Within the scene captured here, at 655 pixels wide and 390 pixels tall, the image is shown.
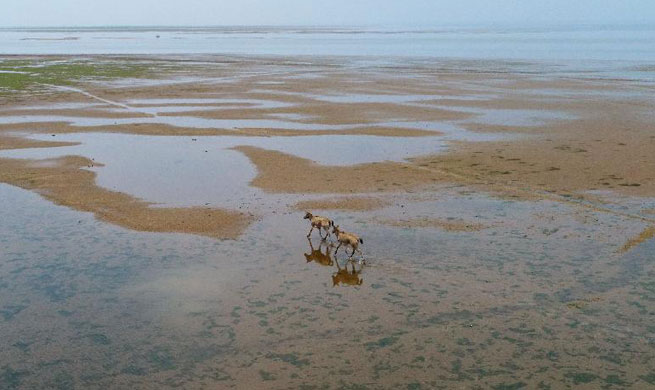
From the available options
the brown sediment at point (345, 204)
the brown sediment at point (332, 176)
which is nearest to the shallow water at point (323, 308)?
the brown sediment at point (345, 204)

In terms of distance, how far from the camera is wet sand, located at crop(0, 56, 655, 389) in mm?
10258

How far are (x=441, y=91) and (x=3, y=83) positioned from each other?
35335 millimetres

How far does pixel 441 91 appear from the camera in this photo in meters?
48.6

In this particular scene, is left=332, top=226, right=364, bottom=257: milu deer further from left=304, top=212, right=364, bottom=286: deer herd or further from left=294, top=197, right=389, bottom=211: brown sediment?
left=294, top=197, right=389, bottom=211: brown sediment

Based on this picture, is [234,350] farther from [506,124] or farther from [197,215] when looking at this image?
[506,124]

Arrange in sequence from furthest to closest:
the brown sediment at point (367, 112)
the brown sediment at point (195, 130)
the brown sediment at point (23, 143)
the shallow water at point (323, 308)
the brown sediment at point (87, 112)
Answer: the brown sediment at point (87, 112), the brown sediment at point (367, 112), the brown sediment at point (195, 130), the brown sediment at point (23, 143), the shallow water at point (323, 308)

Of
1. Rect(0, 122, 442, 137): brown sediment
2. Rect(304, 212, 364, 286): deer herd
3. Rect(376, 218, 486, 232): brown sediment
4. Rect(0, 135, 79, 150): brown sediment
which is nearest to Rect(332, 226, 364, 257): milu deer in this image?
Rect(304, 212, 364, 286): deer herd

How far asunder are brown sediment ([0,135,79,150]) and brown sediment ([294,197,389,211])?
14436 millimetres

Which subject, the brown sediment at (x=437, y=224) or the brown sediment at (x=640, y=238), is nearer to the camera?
the brown sediment at (x=640, y=238)

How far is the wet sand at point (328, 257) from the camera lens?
33.7 ft

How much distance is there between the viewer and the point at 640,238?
51.6 feet

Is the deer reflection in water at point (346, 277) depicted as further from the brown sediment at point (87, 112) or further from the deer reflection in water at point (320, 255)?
Answer: the brown sediment at point (87, 112)

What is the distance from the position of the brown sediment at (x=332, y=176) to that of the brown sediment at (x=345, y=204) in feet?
3.31

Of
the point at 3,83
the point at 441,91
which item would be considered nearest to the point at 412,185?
the point at 441,91
